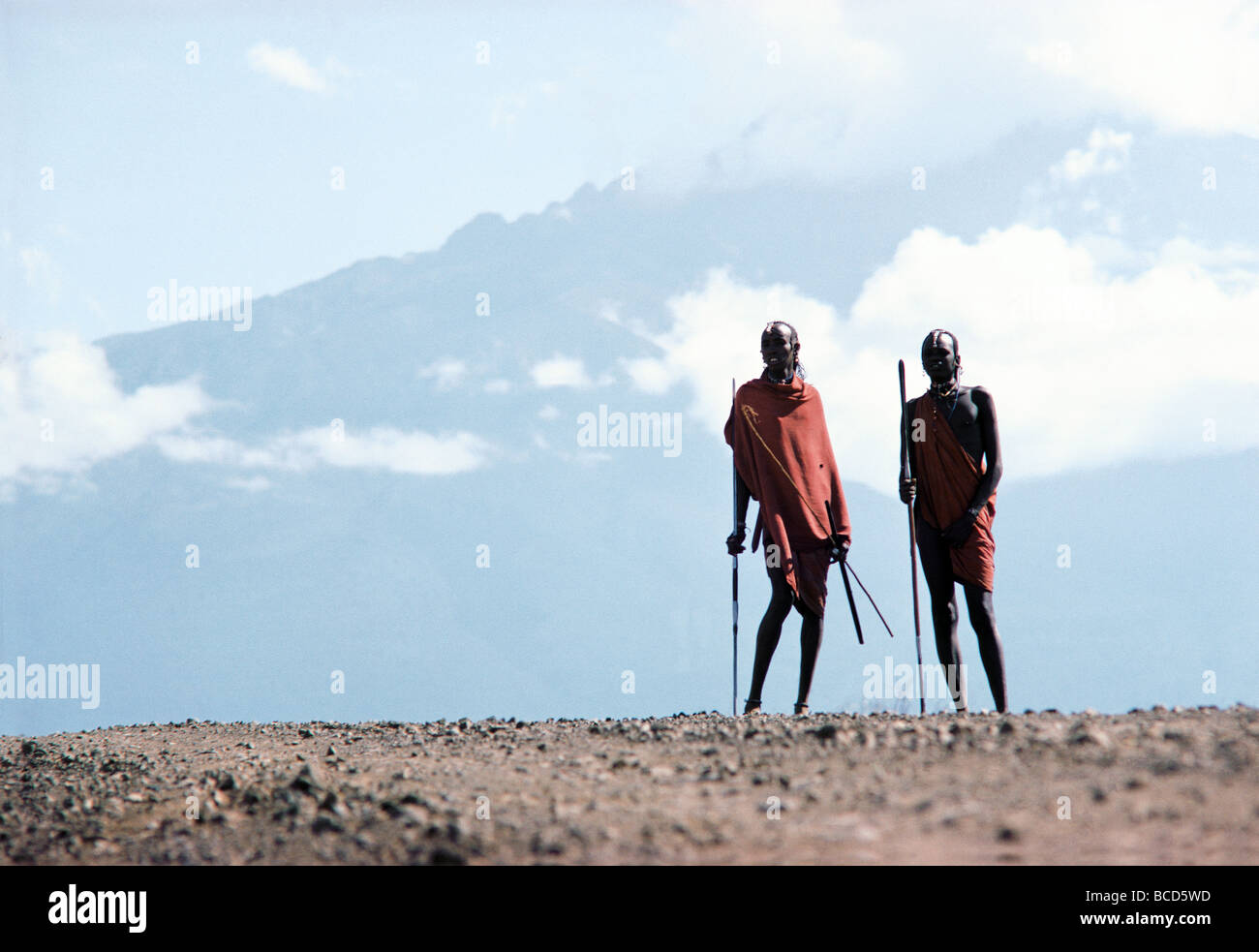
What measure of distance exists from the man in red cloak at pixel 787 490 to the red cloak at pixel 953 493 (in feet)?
2.73

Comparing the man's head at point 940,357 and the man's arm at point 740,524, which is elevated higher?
the man's head at point 940,357

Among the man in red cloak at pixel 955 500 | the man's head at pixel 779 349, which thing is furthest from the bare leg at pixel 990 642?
the man's head at pixel 779 349

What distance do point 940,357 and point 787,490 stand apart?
1.65m

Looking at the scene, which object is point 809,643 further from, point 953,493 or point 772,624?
point 953,493

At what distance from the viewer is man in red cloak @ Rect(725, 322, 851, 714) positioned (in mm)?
10031

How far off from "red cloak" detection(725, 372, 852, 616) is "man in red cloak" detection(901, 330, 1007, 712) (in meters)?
0.73

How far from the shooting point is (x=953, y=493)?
9828mm

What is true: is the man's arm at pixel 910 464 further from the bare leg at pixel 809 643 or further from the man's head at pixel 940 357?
the bare leg at pixel 809 643

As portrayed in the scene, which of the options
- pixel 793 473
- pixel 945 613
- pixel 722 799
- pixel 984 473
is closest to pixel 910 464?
pixel 984 473

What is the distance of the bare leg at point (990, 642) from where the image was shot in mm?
9617
